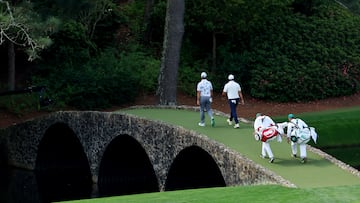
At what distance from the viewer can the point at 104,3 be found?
119 ft

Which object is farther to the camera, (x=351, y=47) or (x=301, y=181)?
(x=351, y=47)

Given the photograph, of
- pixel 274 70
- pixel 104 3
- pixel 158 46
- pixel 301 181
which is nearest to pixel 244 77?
pixel 274 70

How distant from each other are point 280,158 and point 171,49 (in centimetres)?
1221

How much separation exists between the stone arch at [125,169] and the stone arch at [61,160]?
0.75 metres

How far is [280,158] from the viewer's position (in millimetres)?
17766

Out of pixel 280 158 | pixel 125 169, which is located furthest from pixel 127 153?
pixel 280 158

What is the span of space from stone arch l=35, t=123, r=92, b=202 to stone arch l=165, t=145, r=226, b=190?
4.61 m

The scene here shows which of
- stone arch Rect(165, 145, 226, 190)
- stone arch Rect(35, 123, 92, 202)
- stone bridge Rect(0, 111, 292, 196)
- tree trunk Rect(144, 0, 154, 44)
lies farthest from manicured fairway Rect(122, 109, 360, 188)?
tree trunk Rect(144, 0, 154, 44)

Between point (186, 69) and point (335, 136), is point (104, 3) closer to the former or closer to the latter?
point (186, 69)

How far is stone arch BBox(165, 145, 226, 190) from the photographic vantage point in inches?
869

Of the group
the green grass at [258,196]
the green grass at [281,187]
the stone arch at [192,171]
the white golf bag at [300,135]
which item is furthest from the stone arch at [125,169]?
the green grass at [258,196]

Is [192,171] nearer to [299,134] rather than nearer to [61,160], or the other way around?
[299,134]

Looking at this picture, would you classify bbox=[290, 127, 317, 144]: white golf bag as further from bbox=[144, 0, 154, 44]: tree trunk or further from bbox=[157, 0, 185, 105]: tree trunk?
bbox=[144, 0, 154, 44]: tree trunk

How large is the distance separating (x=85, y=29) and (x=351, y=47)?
1316 cm
